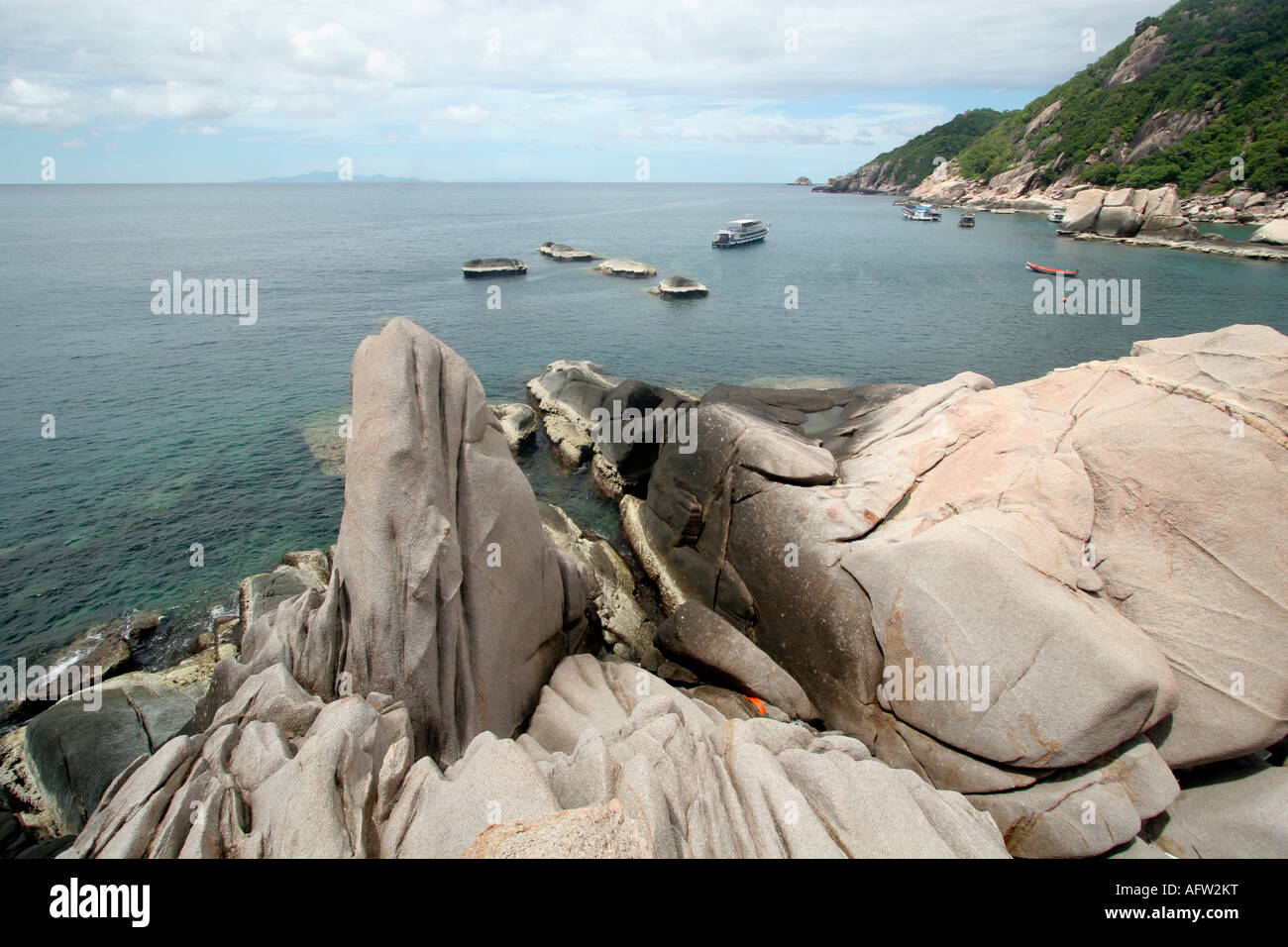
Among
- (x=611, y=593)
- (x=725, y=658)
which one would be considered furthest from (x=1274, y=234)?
(x=725, y=658)

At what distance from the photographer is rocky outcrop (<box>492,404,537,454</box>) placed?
26688 millimetres

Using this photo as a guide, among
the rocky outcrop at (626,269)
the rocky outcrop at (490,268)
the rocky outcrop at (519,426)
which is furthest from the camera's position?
the rocky outcrop at (490,268)

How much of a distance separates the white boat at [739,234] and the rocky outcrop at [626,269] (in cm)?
2198

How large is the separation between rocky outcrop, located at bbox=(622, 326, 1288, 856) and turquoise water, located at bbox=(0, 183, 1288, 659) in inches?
400

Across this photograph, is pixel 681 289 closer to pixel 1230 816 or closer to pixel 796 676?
pixel 796 676

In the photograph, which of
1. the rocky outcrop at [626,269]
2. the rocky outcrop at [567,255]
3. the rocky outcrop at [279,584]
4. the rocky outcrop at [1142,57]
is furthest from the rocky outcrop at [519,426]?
the rocky outcrop at [1142,57]

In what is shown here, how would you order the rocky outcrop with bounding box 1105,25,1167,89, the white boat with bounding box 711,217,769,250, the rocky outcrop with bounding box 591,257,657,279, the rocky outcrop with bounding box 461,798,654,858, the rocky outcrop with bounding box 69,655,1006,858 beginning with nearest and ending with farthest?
1. the rocky outcrop with bounding box 461,798,654,858
2. the rocky outcrop with bounding box 69,655,1006,858
3. the rocky outcrop with bounding box 591,257,657,279
4. the white boat with bounding box 711,217,769,250
5. the rocky outcrop with bounding box 1105,25,1167,89

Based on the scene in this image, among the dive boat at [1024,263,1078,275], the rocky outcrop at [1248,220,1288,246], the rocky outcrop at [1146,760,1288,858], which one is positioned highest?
the rocky outcrop at [1248,220,1288,246]

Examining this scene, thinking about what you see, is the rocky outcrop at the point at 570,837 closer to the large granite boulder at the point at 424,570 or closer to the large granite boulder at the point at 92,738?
the large granite boulder at the point at 424,570

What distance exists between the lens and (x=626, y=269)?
2650 inches

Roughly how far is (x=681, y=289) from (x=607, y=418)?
116ft

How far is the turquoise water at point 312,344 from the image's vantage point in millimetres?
20812

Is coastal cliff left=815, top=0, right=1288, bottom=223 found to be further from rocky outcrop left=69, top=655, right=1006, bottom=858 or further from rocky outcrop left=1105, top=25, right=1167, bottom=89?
rocky outcrop left=69, top=655, right=1006, bottom=858

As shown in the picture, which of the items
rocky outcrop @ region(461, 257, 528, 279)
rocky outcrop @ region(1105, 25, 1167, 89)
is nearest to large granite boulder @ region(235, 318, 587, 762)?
rocky outcrop @ region(461, 257, 528, 279)
